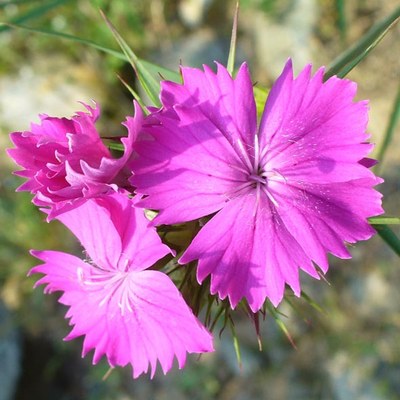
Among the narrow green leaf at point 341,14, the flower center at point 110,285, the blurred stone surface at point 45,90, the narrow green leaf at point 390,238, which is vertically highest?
the blurred stone surface at point 45,90

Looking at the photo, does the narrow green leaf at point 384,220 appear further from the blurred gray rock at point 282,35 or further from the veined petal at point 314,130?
the blurred gray rock at point 282,35

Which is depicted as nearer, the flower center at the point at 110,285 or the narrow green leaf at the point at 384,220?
the narrow green leaf at the point at 384,220

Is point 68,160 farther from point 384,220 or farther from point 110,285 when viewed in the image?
point 384,220

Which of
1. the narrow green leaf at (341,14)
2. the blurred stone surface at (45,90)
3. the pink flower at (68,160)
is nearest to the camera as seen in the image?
the pink flower at (68,160)

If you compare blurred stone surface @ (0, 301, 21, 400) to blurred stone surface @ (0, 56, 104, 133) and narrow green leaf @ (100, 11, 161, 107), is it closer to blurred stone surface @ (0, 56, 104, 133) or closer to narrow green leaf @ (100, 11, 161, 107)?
blurred stone surface @ (0, 56, 104, 133)

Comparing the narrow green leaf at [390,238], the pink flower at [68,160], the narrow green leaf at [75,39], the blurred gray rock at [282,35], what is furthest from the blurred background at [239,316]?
the pink flower at [68,160]

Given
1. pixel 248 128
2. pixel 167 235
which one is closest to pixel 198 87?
pixel 248 128

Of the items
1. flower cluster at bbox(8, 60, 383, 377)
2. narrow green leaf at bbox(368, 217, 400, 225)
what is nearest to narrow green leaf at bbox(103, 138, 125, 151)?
flower cluster at bbox(8, 60, 383, 377)
